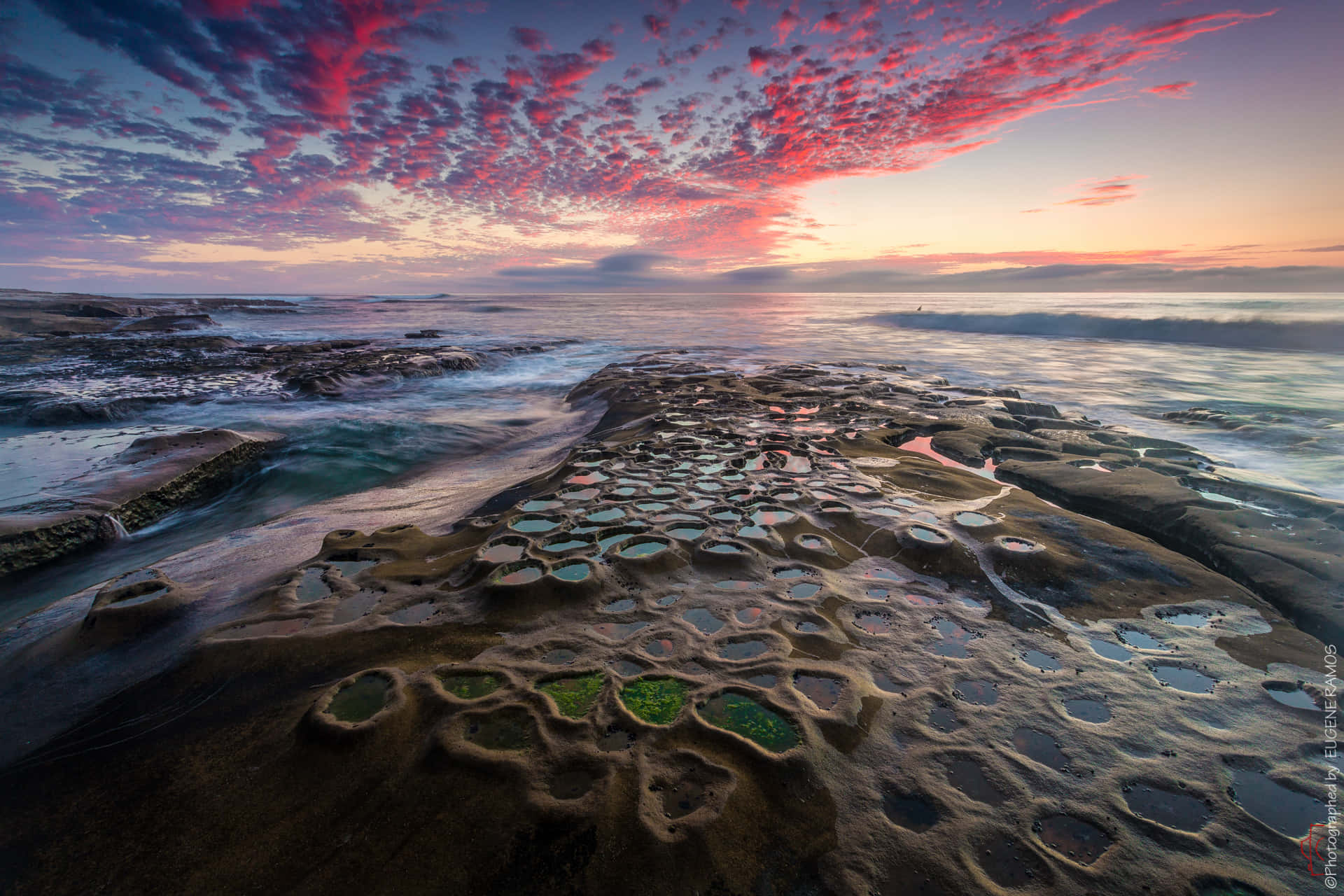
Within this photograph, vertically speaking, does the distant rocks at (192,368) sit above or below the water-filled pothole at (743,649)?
above

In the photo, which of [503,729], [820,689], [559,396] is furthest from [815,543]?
[559,396]

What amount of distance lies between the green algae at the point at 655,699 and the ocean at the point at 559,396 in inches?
223

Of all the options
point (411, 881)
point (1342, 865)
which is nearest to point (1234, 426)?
point (1342, 865)

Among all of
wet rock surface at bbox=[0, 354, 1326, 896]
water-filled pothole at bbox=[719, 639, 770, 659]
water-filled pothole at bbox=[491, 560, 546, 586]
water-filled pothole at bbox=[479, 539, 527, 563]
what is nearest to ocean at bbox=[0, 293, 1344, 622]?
wet rock surface at bbox=[0, 354, 1326, 896]

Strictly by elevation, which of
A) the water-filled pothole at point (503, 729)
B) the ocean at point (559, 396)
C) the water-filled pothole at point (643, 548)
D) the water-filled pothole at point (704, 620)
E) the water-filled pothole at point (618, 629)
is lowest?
the ocean at point (559, 396)

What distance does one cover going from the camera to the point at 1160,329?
25.8m

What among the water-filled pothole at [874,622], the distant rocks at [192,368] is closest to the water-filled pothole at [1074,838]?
the water-filled pothole at [874,622]

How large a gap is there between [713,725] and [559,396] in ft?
41.9

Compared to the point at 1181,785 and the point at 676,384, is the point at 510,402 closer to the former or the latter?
the point at 676,384

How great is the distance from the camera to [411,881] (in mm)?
1961

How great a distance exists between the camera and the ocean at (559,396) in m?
7.08

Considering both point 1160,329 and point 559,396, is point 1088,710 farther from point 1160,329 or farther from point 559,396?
point 1160,329

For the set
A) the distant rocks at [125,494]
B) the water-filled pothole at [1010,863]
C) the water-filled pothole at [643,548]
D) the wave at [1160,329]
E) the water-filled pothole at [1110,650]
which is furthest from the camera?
the wave at [1160,329]

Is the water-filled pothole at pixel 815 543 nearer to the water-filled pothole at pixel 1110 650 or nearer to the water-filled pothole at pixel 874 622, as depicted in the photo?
the water-filled pothole at pixel 874 622
